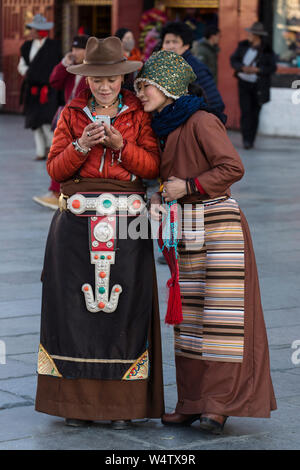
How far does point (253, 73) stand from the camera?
54.0 ft

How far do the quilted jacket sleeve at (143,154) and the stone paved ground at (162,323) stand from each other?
3.58 ft

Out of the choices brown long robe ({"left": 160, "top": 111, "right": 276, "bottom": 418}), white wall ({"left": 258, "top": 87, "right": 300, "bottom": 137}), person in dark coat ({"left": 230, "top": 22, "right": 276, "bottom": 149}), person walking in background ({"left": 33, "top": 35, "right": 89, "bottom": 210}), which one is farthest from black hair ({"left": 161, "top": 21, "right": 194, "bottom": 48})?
white wall ({"left": 258, "top": 87, "right": 300, "bottom": 137})

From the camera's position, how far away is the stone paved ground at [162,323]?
14.4 feet

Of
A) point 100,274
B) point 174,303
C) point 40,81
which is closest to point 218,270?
point 174,303

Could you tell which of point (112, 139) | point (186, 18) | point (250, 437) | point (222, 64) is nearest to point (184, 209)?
point (112, 139)

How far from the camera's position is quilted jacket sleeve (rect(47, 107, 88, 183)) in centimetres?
446

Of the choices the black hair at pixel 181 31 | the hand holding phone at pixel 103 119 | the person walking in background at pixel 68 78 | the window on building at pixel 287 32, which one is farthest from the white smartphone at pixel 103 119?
the window on building at pixel 287 32

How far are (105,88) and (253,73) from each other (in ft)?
40.1

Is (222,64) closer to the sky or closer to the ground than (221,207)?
closer to the ground

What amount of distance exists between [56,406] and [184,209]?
3.28 ft

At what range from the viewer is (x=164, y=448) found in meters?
4.27

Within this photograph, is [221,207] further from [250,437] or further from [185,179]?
[250,437]

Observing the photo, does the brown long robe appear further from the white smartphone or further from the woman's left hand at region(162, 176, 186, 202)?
the white smartphone

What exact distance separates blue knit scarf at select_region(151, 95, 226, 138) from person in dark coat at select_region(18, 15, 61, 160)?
938 centimetres
